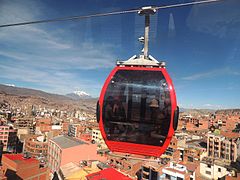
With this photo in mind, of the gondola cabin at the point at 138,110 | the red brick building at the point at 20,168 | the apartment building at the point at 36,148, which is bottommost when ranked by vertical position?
the apartment building at the point at 36,148

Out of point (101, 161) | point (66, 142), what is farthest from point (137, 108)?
point (66, 142)

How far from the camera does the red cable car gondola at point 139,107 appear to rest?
1.77 metres

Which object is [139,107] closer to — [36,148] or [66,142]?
[66,142]

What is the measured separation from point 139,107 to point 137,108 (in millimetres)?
21

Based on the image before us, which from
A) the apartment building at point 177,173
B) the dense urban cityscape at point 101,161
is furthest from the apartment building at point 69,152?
the apartment building at point 177,173

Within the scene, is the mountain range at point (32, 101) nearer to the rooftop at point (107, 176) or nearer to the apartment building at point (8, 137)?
the apartment building at point (8, 137)

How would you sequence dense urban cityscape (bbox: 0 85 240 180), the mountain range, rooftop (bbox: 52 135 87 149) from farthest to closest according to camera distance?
the mountain range → rooftop (bbox: 52 135 87 149) → dense urban cityscape (bbox: 0 85 240 180)

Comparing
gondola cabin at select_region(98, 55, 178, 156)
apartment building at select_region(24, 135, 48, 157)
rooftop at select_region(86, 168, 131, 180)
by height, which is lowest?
apartment building at select_region(24, 135, 48, 157)

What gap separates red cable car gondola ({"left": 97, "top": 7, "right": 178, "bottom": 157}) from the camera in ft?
5.81

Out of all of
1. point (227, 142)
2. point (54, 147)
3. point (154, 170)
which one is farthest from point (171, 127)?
point (227, 142)

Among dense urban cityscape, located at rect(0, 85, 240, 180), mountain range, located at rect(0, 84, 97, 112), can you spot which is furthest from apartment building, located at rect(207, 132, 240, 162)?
mountain range, located at rect(0, 84, 97, 112)

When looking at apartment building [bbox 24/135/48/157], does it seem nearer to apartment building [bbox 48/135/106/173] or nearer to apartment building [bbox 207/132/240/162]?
apartment building [bbox 48/135/106/173]

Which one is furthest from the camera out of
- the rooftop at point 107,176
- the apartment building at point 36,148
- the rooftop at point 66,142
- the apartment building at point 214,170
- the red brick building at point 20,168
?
the apartment building at point 36,148

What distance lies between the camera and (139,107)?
1.82m
